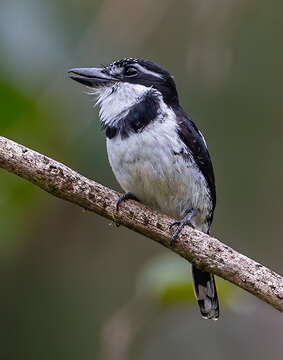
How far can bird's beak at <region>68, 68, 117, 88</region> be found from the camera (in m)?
3.95

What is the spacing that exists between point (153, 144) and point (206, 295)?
3.26ft

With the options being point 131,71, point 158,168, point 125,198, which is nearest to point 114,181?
point 131,71

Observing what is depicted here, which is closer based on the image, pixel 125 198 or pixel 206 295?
pixel 125 198

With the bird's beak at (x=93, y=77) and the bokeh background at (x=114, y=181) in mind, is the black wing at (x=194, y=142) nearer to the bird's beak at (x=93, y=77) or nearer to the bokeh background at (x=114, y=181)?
the bokeh background at (x=114, y=181)

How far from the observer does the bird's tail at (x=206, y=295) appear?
13.5ft

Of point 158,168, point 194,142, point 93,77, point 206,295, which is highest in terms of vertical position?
point 93,77

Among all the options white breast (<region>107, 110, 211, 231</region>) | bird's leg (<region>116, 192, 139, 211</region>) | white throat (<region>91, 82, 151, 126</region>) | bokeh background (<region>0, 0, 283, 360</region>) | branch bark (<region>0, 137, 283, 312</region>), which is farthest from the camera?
white throat (<region>91, 82, 151, 126</region>)

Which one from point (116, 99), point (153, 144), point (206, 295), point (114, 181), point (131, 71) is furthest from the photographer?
point (114, 181)

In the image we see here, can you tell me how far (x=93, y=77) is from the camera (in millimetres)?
3979

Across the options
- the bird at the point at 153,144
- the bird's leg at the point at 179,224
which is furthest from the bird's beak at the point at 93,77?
the bird's leg at the point at 179,224

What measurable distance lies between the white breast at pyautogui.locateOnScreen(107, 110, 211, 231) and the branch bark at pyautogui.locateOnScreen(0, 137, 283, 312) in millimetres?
518

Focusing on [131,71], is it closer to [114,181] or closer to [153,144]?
[153,144]

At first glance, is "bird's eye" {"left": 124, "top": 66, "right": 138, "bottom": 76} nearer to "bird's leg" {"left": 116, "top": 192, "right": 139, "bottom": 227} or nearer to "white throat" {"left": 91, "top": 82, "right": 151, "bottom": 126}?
"white throat" {"left": 91, "top": 82, "right": 151, "bottom": 126}

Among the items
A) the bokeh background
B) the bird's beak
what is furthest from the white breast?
the bird's beak
